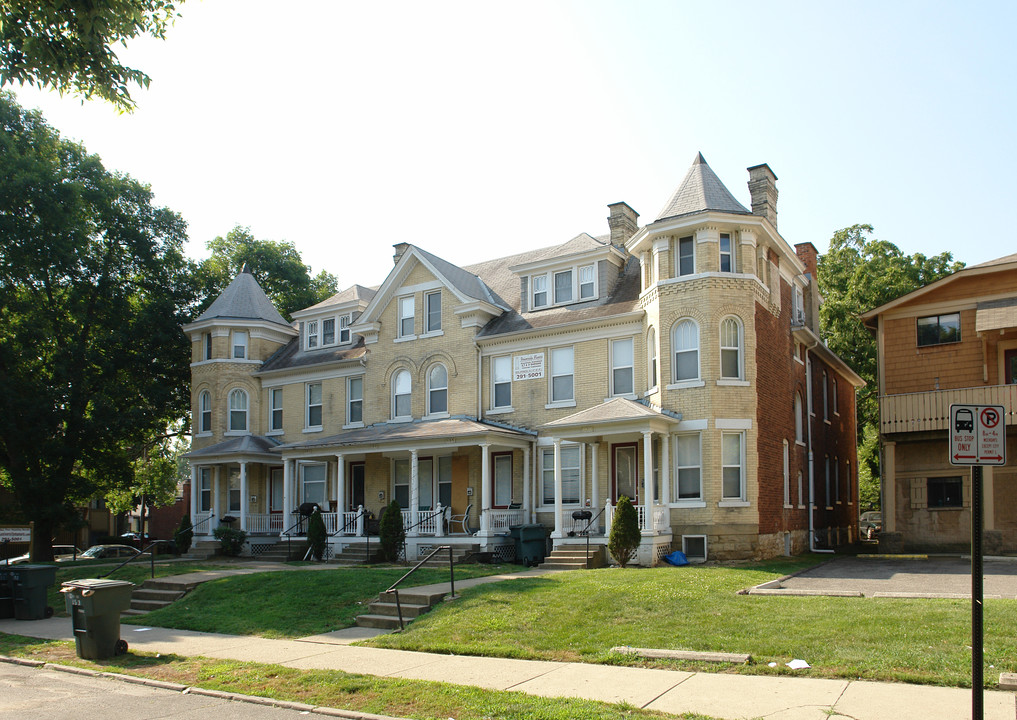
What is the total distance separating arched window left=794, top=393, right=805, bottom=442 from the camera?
26.7 m

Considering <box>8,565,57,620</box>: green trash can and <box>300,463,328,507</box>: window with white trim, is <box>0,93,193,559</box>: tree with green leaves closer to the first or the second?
<box>300,463,328,507</box>: window with white trim

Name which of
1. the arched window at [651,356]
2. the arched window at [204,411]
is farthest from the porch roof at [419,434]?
the arched window at [204,411]

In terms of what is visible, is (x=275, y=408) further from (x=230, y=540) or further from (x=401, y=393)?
(x=401, y=393)

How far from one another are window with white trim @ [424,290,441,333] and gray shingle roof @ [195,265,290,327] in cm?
868

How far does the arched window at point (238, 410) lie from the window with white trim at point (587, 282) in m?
14.7

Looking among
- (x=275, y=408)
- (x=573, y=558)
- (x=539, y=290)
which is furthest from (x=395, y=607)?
(x=275, y=408)

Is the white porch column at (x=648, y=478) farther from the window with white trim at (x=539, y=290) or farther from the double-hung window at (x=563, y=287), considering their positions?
the window with white trim at (x=539, y=290)

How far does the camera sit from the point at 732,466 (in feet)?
72.8

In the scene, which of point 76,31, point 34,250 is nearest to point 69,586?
point 76,31

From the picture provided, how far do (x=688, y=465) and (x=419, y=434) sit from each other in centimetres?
791

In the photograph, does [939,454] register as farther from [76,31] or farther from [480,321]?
[76,31]

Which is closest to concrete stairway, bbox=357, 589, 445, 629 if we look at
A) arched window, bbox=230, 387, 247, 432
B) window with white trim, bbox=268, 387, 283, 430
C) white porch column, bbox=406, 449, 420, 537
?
white porch column, bbox=406, 449, 420, 537

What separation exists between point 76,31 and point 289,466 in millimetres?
19814

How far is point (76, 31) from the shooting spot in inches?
440
